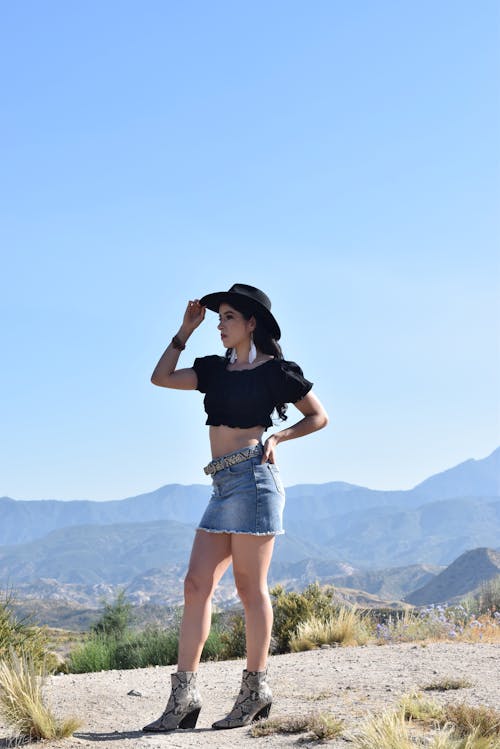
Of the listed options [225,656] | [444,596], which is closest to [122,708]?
Result: [225,656]

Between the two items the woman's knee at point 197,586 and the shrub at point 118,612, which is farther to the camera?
the shrub at point 118,612

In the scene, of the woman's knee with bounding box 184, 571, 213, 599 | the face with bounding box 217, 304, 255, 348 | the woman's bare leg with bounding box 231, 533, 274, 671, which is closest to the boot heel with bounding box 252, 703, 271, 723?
the woman's bare leg with bounding box 231, 533, 274, 671

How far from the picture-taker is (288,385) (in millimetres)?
5559

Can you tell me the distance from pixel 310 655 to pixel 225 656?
2166mm

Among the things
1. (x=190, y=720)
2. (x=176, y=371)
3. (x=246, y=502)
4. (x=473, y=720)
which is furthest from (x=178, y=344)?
(x=473, y=720)

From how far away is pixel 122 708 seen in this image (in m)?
6.63

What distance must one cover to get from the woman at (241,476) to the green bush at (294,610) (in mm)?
5765

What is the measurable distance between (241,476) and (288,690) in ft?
7.79

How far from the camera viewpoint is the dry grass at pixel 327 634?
10.8 metres

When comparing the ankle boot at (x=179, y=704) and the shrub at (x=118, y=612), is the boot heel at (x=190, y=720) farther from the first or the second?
the shrub at (x=118, y=612)

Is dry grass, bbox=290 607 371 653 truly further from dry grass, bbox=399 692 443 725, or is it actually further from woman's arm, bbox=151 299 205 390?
woman's arm, bbox=151 299 205 390

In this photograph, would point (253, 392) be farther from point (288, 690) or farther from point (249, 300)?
point (288, 690)

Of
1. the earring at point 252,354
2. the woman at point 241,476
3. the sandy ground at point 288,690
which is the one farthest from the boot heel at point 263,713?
the earring at point 252,354

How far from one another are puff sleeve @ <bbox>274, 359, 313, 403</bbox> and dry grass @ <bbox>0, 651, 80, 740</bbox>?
215 centimetres
